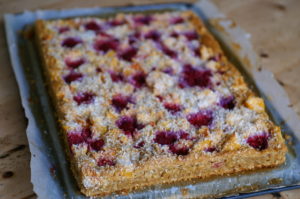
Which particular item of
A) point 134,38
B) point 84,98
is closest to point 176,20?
point 134,38

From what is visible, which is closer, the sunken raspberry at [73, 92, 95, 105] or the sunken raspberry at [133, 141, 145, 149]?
the sunken raspberry at [133, 141, 145, 149]

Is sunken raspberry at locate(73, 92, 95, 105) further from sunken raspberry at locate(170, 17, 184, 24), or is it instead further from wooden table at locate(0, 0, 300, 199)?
sunken raspberry at locate(170, 17, 184, 24)

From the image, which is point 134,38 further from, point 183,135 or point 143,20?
point 183,135

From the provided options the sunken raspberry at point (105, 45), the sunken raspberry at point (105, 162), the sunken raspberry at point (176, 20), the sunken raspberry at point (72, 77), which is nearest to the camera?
the sunken raspberry at point (105, 162)

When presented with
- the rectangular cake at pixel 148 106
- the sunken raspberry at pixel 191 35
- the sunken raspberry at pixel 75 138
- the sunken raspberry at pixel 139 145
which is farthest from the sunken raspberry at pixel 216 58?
the sunken raspberry at pixel 75 138

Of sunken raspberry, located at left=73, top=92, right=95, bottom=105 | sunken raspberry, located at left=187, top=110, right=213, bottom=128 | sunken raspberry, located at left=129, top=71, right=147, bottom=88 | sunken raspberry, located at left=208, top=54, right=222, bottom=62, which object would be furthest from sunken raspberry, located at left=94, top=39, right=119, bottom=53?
sunken raspberry, located at left=187, top=110, right=213, bottom=128

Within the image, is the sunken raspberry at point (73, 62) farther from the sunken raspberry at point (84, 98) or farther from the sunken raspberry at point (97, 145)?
the sunken raspberry at point (97, 145)

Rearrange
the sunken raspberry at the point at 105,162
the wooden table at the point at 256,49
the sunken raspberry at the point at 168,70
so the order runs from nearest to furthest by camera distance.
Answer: the sunken raspberry at the point at 105,162 → the wooden table at the point at 256,49 → the sunken raspberry at the point at 168,70
